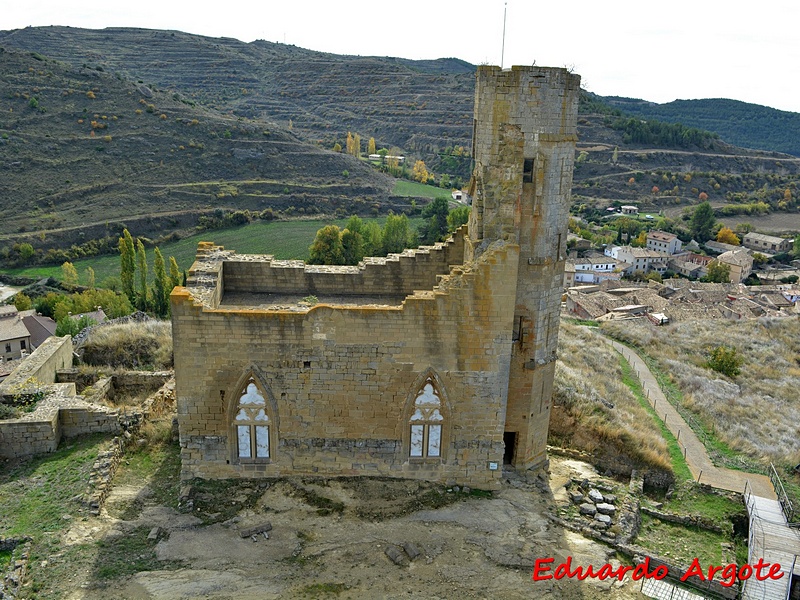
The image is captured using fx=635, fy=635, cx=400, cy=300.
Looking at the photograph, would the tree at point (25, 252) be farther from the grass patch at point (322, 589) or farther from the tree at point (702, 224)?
the tree at point (702, 224)

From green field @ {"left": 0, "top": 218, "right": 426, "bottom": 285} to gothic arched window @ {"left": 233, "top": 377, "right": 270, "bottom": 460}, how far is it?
53143 mm

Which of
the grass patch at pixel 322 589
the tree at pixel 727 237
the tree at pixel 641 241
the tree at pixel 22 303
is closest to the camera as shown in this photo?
the grass patch at pixel 322 589

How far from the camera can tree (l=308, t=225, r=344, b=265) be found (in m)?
56.9

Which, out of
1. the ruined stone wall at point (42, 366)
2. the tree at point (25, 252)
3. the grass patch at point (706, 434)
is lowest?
the tree at point (25, 252)

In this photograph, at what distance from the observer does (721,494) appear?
774 inches

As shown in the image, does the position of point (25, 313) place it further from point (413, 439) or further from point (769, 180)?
point (769, 180)

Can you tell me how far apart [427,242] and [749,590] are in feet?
→ 192

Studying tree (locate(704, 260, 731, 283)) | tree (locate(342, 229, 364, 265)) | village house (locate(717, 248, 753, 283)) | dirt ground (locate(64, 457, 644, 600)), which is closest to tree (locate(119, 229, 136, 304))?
tree (locate(342, 229, 364, 265))

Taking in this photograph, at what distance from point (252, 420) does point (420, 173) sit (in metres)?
104

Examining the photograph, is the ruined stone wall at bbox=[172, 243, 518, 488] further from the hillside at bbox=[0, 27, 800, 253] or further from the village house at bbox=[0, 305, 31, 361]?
the hillside at bbox=[0, 27, 800, 253]

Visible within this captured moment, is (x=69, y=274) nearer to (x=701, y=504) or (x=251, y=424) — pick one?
(x=251, y=424)

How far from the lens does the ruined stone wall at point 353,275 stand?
2005cm

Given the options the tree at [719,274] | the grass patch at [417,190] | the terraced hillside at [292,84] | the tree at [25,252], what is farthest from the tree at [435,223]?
the terraced hillside at [292,84]

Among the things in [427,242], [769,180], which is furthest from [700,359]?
[769,180]
